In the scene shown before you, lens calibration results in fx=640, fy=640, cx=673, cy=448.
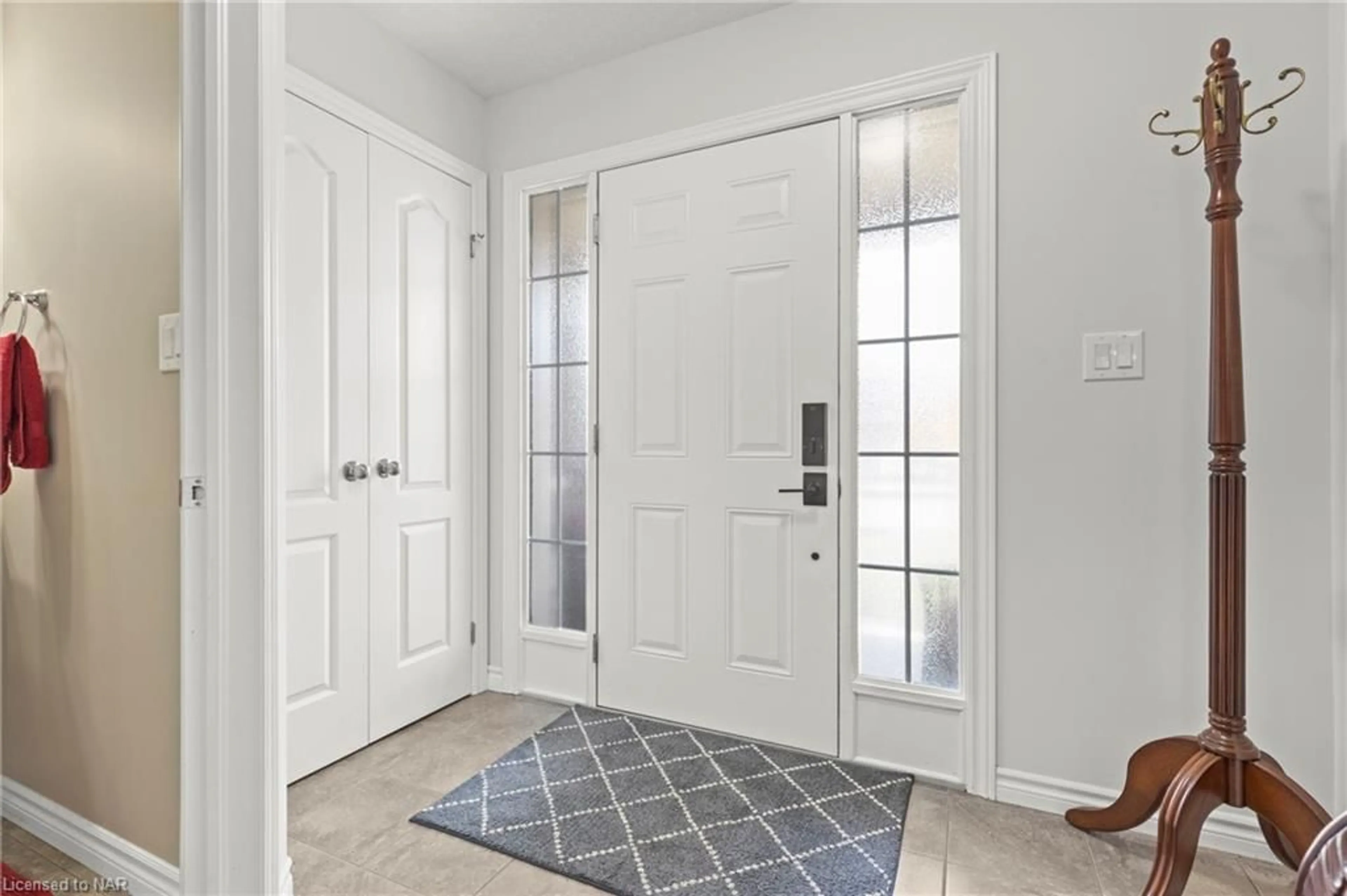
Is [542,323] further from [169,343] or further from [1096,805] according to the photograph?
[1096,805]

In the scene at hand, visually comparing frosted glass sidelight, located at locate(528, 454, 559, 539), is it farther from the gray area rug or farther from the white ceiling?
the white ceiling

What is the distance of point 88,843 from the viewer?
146 centimetres

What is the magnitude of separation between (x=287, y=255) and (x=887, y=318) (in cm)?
184

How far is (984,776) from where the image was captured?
1.83 meters

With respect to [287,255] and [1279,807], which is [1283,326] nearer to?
[1279,807]

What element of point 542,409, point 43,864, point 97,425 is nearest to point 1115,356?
point 542,409

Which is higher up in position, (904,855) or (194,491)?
(194,491)

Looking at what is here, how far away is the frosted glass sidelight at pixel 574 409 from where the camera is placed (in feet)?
8.26

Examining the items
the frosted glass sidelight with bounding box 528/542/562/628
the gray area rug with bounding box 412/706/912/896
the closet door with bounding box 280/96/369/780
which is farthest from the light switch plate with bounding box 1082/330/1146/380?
the closet door with bounding box 280/96/369/780

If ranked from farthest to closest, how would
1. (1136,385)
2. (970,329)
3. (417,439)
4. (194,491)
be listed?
(417,439) < (970,329) < (1136,385) < (194,491)

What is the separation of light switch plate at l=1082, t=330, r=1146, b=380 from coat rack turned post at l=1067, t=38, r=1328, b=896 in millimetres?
229

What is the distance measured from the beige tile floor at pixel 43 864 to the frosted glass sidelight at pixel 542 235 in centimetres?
217

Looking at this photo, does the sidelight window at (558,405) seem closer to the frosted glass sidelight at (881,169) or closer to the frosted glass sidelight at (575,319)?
the frosted glass sidelight at (575,319)

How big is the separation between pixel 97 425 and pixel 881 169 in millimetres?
2208
